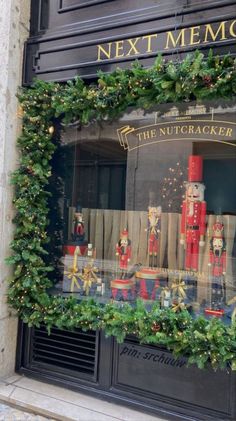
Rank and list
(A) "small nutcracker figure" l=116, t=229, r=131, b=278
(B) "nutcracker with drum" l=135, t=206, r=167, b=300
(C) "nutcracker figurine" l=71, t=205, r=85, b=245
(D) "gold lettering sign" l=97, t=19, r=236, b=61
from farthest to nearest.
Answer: (C) "nutcracker figurine" l=71, t=205, r=85, b=245, (A) "small nutcracker figure" l=116, t=229, r=131, b=278, (B) "nutcracker with drum" l=135, t=206, r=167, b=300, (D) "gold lettering sign" l=97, t=19, r=236, b=61

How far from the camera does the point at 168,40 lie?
351 centimetres

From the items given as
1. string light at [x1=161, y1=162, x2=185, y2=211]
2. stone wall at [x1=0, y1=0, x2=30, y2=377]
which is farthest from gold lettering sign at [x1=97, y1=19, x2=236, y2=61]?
string light at [x1=161, y1=162, x2=185, y2=211]

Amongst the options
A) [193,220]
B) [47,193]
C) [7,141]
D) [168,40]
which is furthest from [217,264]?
[7,141]

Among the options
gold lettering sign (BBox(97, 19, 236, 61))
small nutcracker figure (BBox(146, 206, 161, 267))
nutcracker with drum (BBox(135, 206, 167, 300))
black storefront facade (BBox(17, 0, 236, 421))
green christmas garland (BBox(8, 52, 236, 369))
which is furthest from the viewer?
small nutcracker figure (BBox(146, 206, 161, 267))

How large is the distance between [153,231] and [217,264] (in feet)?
2.44

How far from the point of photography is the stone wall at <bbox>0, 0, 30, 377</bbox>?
3.99m

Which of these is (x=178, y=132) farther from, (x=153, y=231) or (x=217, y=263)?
(x=217, y=263)

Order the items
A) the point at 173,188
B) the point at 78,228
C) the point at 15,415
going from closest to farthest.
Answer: the point at 15,415 → the point at 173,188 → the point at 78,228

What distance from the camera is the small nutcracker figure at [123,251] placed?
4145mm

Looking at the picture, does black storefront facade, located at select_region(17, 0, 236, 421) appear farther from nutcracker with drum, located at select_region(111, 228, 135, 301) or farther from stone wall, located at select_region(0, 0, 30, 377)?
stone wall, located at select_region(0, 0, 30, 377)

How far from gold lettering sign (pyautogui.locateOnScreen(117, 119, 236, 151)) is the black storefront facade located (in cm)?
1

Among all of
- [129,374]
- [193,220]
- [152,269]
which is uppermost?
[193,220]

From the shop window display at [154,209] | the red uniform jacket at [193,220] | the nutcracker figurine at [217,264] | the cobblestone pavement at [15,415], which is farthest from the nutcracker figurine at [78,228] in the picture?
the cobblestone pavement at [15,415]

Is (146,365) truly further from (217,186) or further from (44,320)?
(217,186)
